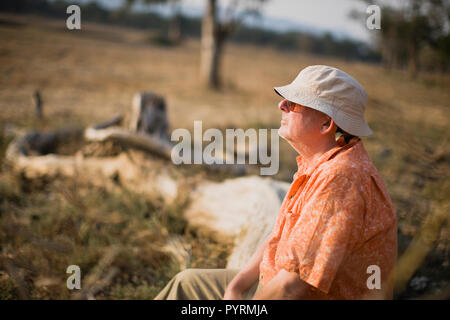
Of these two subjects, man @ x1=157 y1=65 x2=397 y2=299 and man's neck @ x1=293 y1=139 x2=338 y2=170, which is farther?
man's neck @ x1=293 y1=139 x2=338 y2=170

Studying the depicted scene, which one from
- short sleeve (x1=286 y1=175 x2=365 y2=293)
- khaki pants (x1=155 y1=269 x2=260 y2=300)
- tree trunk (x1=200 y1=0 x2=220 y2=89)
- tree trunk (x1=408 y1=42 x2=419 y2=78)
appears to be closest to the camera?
short sleeve (x1=286 y1=175 x2=365 y2=293)

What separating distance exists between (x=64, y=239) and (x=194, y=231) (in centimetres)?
115

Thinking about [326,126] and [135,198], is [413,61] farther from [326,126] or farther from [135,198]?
[326,126]

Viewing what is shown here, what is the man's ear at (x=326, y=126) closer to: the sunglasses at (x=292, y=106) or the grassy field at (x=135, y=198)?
the sunglasses at (x=292, y=106)

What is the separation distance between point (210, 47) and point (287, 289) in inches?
394

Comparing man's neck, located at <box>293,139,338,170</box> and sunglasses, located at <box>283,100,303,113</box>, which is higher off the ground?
sunglasses, located at <box>283,100,303,113</box>

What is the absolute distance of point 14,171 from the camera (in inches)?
158

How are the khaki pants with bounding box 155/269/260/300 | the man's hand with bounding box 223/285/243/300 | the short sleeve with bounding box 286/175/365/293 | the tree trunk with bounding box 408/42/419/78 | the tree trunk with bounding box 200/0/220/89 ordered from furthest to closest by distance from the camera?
the tree trunk with bounding box 408/42/419/78 < the tree trunk with bounding box 200/0/220/89 < the khaki pants with bounding box 155/269/260/300 < the man's hand with bounding box 223/285/243/300 < the short sleeve with bounding box 286/175/365/293

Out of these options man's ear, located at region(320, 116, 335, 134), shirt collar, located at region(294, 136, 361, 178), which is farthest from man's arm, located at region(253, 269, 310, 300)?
man's ear, located at region(320, 116, 335, 134)

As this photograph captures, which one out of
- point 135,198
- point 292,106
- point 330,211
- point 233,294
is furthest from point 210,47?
point 330,211

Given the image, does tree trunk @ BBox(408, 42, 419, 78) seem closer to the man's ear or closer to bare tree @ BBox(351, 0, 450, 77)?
bare tree @ BBox(351, 0, 450, 77)

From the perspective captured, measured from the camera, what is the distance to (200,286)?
165cm

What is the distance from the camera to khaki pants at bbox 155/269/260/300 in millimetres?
1618

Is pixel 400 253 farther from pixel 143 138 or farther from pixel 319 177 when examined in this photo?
pixel 143 138
